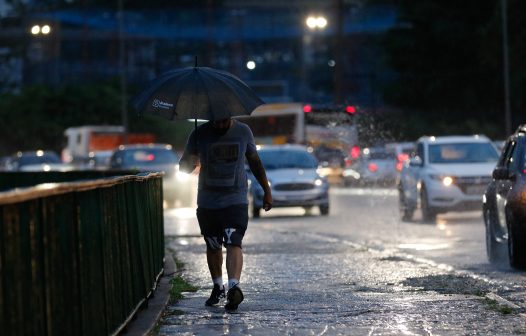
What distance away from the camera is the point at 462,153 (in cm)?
2948

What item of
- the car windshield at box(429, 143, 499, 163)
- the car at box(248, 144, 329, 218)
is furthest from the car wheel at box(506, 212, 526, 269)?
the car at box(248, 144, 329, 218)

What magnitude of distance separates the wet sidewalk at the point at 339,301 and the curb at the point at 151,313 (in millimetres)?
86

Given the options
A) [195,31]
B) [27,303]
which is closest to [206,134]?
[27,303]

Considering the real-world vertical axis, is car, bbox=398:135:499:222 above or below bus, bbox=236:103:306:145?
below

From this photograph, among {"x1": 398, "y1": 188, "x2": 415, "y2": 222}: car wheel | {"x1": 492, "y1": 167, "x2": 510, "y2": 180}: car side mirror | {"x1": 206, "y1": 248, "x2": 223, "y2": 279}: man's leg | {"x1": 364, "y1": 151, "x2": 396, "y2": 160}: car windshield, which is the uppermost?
{"x1": 492, "y1": 167, "x2": 510, "y2": 180}: car side mirror

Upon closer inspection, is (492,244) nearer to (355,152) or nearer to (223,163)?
(223,163)

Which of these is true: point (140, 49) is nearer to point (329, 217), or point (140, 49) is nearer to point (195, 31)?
point (195, 31)

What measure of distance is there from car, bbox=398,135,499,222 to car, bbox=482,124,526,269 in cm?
993

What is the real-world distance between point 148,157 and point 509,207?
24285 millimetres

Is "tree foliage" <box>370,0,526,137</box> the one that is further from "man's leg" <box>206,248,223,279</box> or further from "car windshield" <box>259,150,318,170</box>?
"man's leg" <box>206,248,223,279</box>

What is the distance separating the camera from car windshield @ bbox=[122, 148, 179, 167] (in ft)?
129

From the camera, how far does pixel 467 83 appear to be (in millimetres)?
70562

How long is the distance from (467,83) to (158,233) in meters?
57.4

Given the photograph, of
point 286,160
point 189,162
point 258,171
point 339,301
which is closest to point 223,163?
point 189,162
